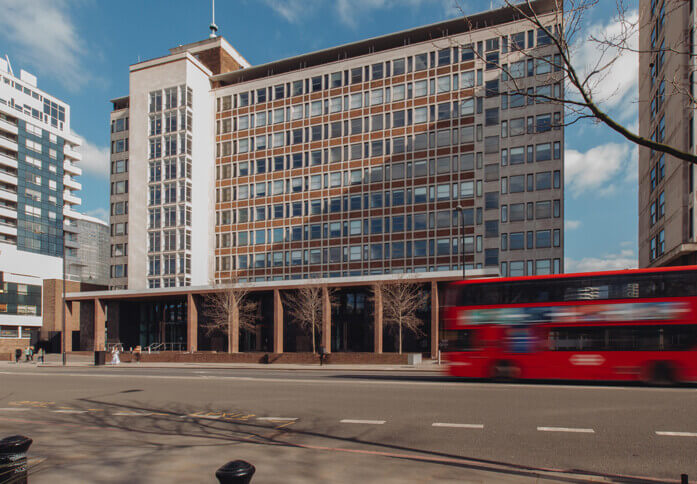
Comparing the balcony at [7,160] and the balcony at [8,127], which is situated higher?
the balcony at [8,127]

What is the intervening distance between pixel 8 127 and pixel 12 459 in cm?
10124

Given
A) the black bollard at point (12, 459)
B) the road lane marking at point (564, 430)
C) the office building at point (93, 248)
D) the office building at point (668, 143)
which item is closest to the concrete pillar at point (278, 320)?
the office building at point (668, 143)

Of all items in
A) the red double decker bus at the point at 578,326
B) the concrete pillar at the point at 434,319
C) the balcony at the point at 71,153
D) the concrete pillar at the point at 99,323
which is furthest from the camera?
the balcony at the point at 71,153

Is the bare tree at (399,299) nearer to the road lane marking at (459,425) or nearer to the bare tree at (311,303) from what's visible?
the bare tree at (311,303)

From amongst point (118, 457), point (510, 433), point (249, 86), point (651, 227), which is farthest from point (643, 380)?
point (249, 86)

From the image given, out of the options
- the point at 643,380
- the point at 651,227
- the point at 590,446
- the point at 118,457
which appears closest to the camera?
the point at 118,457

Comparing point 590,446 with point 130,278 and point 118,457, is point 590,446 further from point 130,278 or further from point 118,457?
point 130,278

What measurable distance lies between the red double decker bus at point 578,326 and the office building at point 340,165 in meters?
39.5

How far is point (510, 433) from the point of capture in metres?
9.65

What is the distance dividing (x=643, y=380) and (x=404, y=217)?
4491 centimetres

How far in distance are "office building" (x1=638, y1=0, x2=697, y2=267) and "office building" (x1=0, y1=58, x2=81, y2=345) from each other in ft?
258

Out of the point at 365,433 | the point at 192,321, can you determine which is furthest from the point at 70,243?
the point at 365,433

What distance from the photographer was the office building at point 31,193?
3095 inches

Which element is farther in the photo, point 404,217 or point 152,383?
point 404,217
